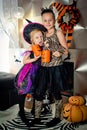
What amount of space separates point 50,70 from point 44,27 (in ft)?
1.41

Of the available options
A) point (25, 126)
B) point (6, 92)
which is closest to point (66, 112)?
point (25, 126)

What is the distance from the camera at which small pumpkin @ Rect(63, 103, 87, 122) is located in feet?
7.36

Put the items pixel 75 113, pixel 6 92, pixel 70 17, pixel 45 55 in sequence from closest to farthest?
1. pixel 45 55
2. pixel 75 113
3. pixel 70 17
4. pixel 6 92

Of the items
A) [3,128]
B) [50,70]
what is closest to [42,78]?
[50,70]

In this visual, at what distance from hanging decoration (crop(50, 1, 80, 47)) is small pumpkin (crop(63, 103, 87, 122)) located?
2.70ft

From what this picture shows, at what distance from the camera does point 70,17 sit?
8.54ft

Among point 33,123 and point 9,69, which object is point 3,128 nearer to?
point 33,123

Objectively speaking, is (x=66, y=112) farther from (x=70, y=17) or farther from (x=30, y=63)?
(x=70, y=17)

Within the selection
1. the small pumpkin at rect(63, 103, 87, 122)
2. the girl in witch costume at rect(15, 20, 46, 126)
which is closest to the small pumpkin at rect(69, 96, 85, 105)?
the small pumpkin at rect(63, 103, 87, 122)

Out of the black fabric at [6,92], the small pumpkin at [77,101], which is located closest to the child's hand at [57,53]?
the small pumpkin at [77,101]

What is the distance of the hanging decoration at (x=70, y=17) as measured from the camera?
2.56 metres

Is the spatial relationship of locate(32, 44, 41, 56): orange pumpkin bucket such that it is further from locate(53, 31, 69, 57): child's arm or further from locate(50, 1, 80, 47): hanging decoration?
locate(50, 1, 80, 47): hanging decoration

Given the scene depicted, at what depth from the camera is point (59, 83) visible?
2.20 m

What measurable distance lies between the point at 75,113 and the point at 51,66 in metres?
0.54
